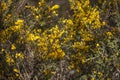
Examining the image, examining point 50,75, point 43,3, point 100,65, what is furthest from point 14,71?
point 43,3

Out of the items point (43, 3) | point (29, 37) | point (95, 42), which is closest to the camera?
point (29, 37)

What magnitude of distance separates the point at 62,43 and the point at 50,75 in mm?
575

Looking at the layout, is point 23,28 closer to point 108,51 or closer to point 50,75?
point 50,75

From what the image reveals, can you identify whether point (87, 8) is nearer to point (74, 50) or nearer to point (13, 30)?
point (74, 50)

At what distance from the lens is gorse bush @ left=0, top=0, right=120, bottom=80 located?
422 centimetres

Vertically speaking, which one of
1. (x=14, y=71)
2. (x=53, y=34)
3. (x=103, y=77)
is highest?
(x=53, y=34)

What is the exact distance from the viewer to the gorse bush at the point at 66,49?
422 cm

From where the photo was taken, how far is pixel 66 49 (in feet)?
16.0

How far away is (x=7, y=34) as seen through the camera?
4.58 meters

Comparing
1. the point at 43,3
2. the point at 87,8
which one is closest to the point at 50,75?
the point at 87,8

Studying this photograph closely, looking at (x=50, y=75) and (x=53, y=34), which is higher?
(x=53, y=34)

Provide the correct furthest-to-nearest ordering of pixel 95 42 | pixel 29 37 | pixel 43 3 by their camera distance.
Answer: pixel 43 3, pixel 95 42, pixel 29 37

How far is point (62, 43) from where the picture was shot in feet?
15.3

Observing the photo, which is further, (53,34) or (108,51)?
(108,51)
